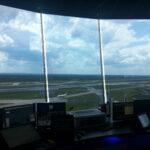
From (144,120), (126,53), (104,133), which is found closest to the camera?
(104,133)

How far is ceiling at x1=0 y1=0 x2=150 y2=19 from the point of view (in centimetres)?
536

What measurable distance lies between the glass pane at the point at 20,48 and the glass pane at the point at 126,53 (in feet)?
4.70

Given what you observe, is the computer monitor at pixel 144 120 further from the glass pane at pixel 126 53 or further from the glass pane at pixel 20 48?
the glass pane at pixel 20 48

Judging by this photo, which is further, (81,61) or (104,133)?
(81,61)

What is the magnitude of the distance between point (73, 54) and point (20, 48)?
1115 mm

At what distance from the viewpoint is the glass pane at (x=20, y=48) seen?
5601mm

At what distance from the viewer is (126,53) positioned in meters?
6.39

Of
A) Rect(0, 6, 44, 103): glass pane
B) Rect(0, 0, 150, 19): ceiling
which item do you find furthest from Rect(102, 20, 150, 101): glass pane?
Rect(0, 6, 44, 103): glass pane

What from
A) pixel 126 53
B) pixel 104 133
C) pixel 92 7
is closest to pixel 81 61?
pixel 126 53

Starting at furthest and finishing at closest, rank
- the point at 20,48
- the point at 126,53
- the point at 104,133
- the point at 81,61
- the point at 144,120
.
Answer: the point at 126,53, the point at 81,61, the point at 20,48, the point at 144,120, the point at 104,133

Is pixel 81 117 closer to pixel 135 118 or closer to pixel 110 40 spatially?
pixel 135 118

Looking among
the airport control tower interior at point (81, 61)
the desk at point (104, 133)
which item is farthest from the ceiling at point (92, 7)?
the desk at point (104, 133)

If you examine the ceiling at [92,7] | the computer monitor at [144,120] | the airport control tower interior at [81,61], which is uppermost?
the ceiling at [92,7]

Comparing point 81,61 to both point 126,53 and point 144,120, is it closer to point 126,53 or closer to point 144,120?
point 126,53
